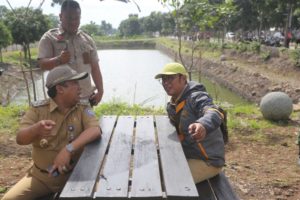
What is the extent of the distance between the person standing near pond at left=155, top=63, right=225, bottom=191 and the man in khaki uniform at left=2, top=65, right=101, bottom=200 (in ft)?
2.32

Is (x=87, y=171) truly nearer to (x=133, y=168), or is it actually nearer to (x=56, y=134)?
(x=133, y=168)

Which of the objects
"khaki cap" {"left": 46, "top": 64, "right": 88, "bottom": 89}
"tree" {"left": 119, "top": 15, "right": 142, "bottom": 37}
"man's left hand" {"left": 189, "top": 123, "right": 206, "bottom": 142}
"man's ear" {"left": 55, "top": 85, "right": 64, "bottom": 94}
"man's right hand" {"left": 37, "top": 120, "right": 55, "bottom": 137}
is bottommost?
"tree" {"left": 119, "top": 15, "right": 142, "bottom": 37}

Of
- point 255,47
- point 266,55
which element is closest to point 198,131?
point 266,55

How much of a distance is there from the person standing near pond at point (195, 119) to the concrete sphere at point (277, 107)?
465 centimetres

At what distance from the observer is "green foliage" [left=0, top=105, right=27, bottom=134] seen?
22.4 ft

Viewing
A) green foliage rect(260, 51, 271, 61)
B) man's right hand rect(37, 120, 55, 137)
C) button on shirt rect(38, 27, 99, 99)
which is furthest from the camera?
green foliage rect(260, 51, 271, 61)

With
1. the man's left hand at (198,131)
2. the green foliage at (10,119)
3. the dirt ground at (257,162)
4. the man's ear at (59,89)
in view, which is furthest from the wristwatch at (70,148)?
the green foliage at (10,119)

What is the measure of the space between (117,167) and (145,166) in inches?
7.2

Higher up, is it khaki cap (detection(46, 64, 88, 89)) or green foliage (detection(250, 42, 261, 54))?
khaki cap (detection(46, 64, 88, 89))

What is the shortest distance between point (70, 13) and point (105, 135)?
136 centimetres

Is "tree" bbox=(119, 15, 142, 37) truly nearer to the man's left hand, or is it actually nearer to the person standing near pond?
the person standing near pond

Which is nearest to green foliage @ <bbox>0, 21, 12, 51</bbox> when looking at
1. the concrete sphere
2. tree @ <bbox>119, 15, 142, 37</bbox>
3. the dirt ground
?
the dirt ground

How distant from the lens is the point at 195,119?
3.18 m

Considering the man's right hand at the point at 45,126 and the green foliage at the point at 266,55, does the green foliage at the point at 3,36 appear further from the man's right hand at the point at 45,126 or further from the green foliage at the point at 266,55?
the man's right hand at the point at 45,126
